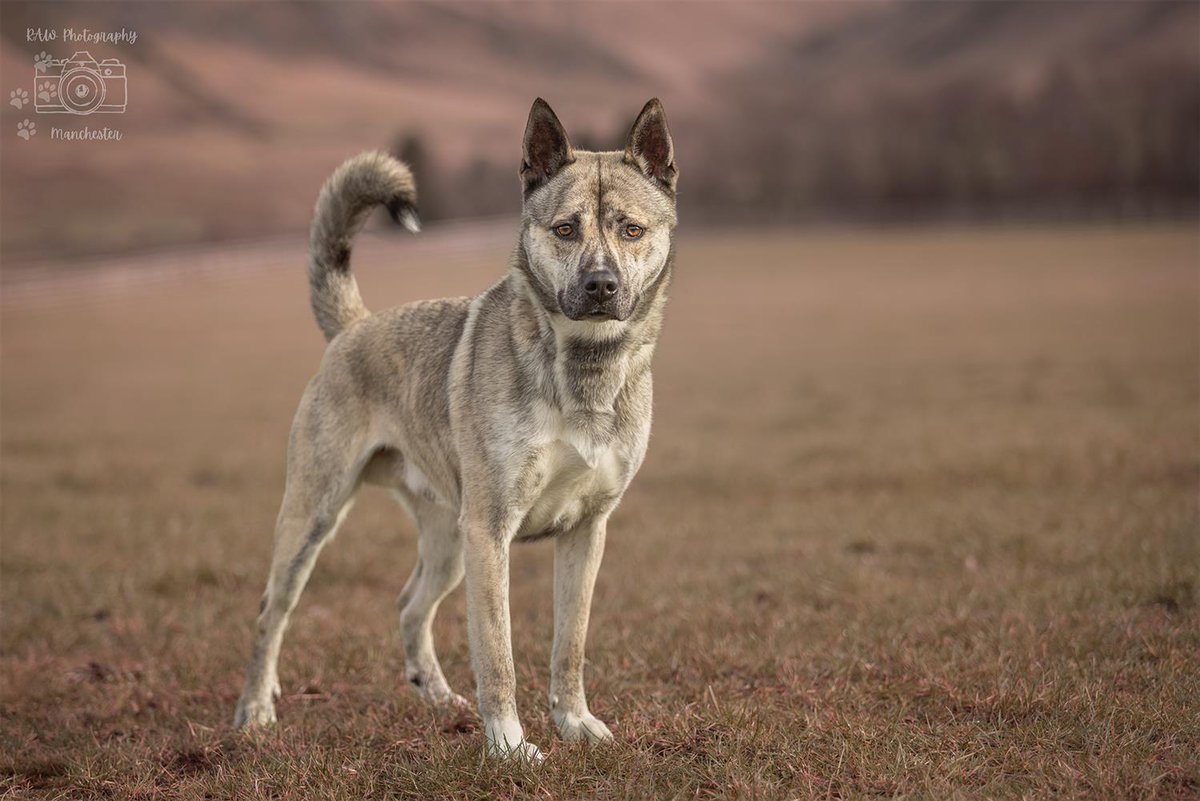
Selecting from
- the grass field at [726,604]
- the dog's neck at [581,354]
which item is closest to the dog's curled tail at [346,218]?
the dog's neck at [581,354]

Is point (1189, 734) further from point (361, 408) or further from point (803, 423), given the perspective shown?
point (803, 423)

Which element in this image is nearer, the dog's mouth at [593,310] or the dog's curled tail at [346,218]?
the dog's mouth at [593,310]

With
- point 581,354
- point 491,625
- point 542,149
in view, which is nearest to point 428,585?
point 491,625

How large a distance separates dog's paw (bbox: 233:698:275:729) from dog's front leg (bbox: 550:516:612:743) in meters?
1.50

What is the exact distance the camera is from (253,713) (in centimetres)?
529

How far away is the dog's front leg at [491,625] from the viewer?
4.50 meters

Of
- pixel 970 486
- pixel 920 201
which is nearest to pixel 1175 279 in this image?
pixel 970 486

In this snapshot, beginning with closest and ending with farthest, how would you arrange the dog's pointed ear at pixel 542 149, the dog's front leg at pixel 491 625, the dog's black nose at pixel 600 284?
the dog's black nose at pixel 600 284 < the dog's front leg at pixel 491 625 < the dog's pointed ear at pixel 542 149

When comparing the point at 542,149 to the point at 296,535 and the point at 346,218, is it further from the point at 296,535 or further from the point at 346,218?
the point at 296,535

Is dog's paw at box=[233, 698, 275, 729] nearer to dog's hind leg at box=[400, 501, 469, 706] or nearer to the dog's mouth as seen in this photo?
dog's hind leg at box=[400, 501, 469, 706]

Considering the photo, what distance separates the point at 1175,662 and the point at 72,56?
12250mm

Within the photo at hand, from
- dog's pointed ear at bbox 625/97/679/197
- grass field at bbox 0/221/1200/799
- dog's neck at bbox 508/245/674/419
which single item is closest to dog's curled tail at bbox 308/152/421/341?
dog's neck at bbox 508/245/674/419

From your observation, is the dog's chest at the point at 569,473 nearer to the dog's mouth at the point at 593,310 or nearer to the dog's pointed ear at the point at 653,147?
the dog's mouth at the point at 593,310

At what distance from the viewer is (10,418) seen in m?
17.0
